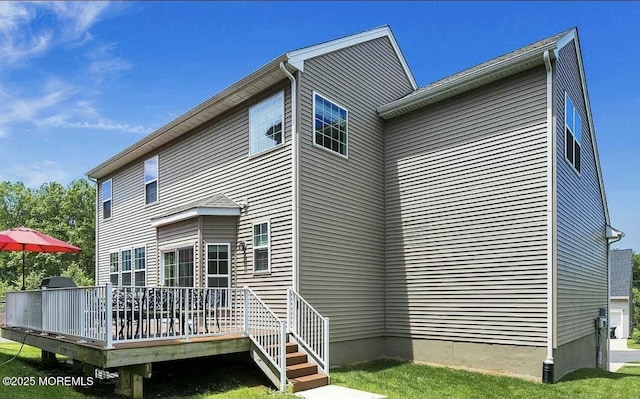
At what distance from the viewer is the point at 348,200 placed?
11.2m

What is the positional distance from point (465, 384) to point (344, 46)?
25.9ft

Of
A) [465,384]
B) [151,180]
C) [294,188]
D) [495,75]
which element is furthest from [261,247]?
[151,180]

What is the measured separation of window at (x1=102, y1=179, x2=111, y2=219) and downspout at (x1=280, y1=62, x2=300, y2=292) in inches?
429

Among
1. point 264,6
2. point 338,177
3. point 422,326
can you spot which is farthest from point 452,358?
point 264,6

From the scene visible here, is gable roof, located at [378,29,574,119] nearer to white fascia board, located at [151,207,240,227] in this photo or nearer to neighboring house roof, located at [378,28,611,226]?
neighboring house roof, located at [378,28,611,226]

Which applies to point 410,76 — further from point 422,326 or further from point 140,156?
point 140,156

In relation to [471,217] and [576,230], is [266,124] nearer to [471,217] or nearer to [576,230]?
[471,217]

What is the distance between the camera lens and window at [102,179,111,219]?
18.1m

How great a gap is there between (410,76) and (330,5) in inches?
220

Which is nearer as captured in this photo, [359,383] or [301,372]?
[301,372]

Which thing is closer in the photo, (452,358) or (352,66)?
(452,358)

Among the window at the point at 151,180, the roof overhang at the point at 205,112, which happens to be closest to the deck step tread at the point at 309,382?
the roof overhang at the point at 205,112

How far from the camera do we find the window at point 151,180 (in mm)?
15125

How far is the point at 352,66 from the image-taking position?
11758 mm
